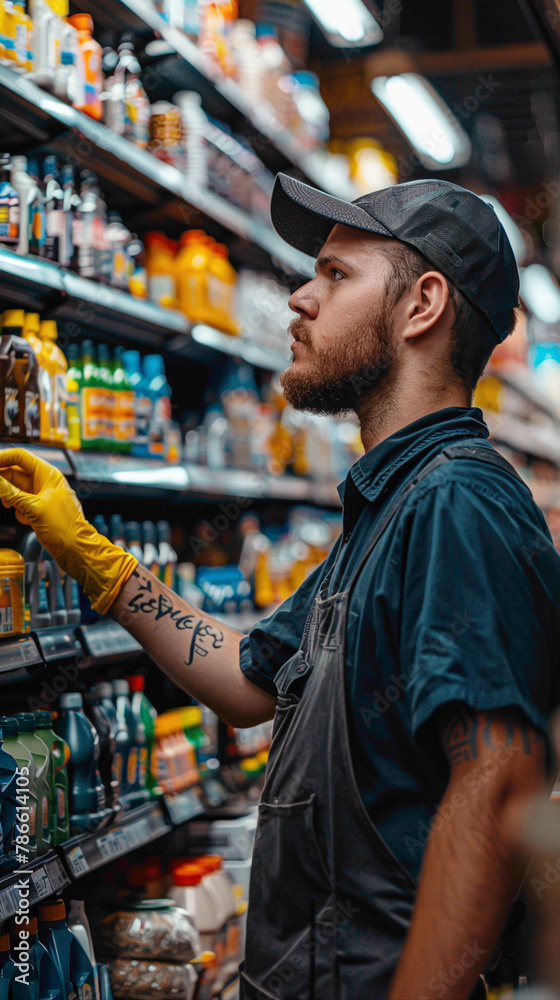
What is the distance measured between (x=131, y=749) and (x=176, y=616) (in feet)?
2.62

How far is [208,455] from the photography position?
324 cm

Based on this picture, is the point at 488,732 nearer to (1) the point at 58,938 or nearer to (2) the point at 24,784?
(2) the point at 24,784

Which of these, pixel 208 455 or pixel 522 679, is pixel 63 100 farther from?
pixel 522 679

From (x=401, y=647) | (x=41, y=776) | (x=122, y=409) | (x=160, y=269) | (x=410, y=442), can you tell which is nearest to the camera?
(x=401, y=647)

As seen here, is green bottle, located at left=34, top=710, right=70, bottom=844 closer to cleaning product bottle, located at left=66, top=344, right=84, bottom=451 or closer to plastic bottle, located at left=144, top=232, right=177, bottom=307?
cleaning product bottle, located at left=66, top=344, right=84, bottom=451

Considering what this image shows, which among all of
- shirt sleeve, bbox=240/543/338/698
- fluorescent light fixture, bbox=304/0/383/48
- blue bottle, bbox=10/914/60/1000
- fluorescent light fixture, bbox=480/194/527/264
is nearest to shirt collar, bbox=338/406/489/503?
shirt sleeve, bbox=240/543/338/698

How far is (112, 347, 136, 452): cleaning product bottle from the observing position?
259 cm

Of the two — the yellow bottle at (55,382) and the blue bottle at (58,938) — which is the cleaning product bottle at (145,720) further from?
the yellow bottle at (55,382)

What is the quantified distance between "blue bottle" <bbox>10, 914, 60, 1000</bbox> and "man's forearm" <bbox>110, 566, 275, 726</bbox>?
64cm

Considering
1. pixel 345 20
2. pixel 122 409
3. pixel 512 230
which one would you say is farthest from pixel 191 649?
pixel 512 230

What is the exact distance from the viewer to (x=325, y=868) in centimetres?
131

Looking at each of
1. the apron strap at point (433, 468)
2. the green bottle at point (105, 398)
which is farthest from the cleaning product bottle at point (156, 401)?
the apron strap at point (433, 468)

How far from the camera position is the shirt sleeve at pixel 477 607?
3.78 feet

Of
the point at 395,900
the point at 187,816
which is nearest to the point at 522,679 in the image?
the point at 395,900
